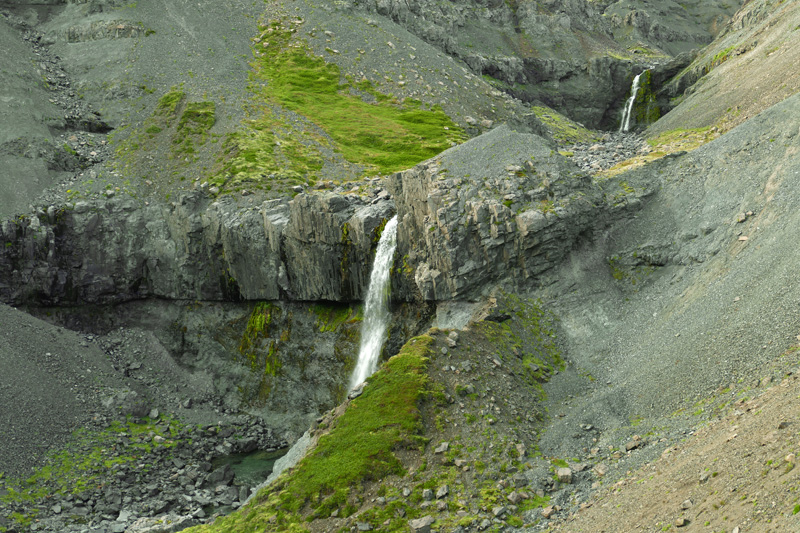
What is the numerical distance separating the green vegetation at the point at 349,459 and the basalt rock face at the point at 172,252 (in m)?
17.8

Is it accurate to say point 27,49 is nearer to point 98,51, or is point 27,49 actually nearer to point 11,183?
point 98,51


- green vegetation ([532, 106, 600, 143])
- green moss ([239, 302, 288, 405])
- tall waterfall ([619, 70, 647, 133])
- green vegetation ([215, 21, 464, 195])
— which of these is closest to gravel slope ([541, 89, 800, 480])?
green moss ([239, 302, 288, 405])

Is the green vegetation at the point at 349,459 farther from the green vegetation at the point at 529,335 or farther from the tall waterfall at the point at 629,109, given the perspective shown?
the tall waterfall at the point at 629,109

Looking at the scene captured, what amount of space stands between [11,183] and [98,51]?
34.2 metres

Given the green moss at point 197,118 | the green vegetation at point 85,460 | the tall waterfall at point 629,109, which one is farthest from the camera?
the tall waterfall at point 629,109

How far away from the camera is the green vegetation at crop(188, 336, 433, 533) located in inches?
1048

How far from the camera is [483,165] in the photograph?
139 feet

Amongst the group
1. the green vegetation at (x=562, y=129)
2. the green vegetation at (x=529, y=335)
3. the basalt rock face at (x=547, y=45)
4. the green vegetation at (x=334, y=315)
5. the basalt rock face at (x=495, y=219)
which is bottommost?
the green vegetation at (x=529, y=335)

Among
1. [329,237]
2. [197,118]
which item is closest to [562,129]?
[197,118]

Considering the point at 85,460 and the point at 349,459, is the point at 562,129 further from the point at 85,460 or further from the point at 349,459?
the point at 85,460

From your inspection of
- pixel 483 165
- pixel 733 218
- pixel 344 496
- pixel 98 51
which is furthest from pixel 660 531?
pixel 98 51

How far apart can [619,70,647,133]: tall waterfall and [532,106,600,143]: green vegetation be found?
1273cm

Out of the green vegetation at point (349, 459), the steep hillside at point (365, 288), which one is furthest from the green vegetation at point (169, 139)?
the green vegetation at point (349, 459)

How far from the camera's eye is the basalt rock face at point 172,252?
49.1 metres
